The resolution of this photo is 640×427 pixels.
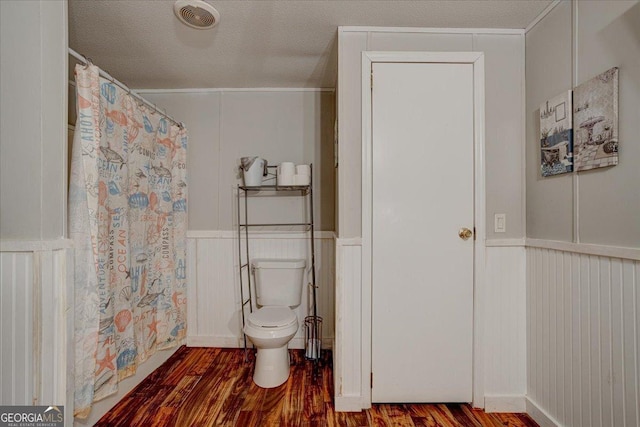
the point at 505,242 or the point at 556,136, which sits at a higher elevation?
the point at 556,136

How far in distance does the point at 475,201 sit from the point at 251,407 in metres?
1.76

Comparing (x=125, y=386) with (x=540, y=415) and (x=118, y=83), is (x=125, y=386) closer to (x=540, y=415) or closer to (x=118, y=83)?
(x=118, y=83)

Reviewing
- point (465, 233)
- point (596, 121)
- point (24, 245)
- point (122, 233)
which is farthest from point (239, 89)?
point (596, 121)

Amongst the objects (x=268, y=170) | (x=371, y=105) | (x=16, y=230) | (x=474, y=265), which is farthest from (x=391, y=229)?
(x=16, y=230)

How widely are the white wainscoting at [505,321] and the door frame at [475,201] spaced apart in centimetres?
5

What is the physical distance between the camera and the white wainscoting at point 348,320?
1630mm

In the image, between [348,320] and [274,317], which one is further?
[274,317]

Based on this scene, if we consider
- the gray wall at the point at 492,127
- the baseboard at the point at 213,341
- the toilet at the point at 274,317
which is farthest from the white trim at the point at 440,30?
the baseboard at the point at 213,341

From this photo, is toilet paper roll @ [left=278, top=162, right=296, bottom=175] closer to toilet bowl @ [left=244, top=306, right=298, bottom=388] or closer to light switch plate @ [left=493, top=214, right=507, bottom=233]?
toilet bowl @ [left=244, top=306, right=298, bottom=388]

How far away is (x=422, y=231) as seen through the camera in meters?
1.63

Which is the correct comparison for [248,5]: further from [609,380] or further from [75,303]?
[609,380]

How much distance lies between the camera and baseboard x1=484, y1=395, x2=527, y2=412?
63.6 inches

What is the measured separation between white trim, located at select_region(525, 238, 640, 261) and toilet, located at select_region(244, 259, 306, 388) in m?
1.51

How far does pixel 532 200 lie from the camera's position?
159 cm
